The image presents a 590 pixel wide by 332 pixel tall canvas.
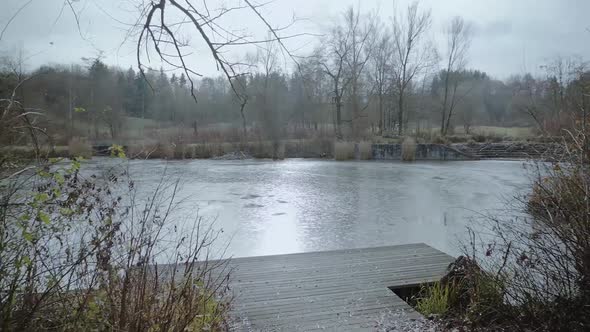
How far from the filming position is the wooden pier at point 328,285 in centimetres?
254

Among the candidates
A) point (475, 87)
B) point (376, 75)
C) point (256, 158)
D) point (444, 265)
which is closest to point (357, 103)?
point (376, 75)

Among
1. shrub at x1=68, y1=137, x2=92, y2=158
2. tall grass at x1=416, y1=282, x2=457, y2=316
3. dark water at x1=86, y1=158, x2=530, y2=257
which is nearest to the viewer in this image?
shrub at x1=68, y1=137, x2=92, y2=158

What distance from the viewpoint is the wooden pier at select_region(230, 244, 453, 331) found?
2535mm

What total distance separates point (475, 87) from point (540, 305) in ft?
108

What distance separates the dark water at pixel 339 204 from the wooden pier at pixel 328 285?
690 millimetres

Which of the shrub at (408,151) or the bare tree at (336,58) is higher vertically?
the bare tree at (336,58)

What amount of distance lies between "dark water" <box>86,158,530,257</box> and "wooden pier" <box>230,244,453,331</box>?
69 centimetres

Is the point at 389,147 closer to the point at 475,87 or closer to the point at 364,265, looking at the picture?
the point at 364,265

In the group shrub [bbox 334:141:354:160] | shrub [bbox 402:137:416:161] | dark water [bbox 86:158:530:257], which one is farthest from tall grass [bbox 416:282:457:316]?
shrub [bbox 402:137:416:161]

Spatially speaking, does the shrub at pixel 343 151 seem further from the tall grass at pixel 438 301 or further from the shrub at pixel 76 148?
the tall grass at pixel 438 301

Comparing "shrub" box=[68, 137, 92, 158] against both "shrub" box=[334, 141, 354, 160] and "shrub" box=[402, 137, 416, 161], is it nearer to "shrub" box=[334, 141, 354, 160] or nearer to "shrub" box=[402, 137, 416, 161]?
"shrub" box=[334, 141, 354, 160]

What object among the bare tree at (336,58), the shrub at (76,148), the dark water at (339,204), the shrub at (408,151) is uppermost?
the bare tree at (336,58)

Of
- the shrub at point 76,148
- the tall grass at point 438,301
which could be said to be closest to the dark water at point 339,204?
the shrub at point 76,148

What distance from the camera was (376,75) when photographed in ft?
78.2
